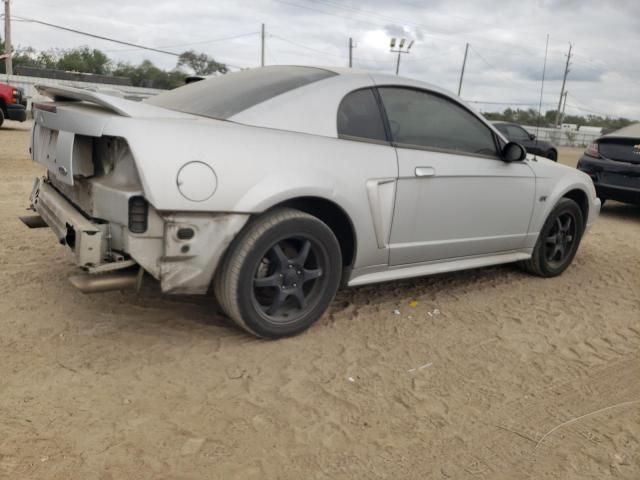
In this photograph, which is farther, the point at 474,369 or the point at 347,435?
the point at 474,369

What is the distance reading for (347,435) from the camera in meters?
2.49

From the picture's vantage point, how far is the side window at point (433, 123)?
3736 millimetres

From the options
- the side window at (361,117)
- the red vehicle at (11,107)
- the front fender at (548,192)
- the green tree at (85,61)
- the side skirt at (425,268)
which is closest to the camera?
the side window at (361,117)

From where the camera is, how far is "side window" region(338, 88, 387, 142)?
3465mm

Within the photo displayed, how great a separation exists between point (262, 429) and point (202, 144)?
138 cm

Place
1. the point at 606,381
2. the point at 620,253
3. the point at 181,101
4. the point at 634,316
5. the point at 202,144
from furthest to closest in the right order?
the point at 620,253 → the point at 634,316 → the point at 181,101 → the point at 606,381 → the point at 202,144

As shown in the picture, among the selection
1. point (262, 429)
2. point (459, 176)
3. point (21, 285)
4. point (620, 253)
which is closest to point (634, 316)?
point (459, 176)

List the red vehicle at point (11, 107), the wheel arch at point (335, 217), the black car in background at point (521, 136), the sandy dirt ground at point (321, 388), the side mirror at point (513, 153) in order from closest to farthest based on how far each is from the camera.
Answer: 1. the sandy dirt ground at point (321, 388)
2. the wheel arch at point (335, 217)
3. the side mirror at point (513, 153)
4. the red vehicle at point (11, 107)
5. the black car in background at point (521, 136)

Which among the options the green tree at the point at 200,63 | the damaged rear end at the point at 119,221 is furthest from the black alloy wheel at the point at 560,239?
the green tree at the point at 200,63

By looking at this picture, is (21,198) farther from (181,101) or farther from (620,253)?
(620,253)

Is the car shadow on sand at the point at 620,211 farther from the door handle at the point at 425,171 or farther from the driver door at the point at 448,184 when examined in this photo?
the door handle at the point at 425,171

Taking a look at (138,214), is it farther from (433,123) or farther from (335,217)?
(433,123)

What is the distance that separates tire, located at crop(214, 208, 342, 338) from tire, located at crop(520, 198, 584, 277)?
2305 mm

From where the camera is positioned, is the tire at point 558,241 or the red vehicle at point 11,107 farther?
the red vehicle at point 11,107
